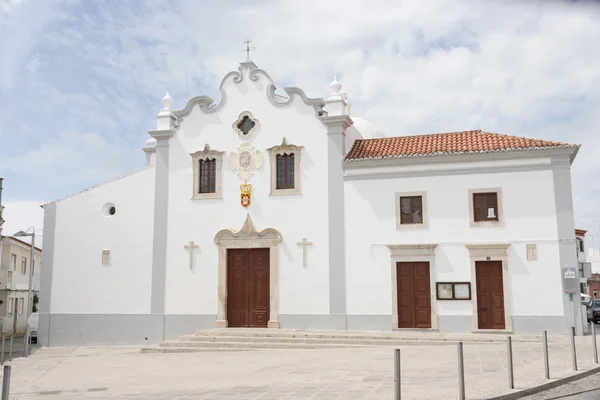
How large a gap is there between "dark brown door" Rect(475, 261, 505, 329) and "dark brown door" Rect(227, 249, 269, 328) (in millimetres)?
7065

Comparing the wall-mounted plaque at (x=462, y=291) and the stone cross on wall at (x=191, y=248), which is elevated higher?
the stone cross on wall at (x=191, y=248)

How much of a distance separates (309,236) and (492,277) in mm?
6064

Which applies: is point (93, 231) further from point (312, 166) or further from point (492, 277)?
point (492, 277)

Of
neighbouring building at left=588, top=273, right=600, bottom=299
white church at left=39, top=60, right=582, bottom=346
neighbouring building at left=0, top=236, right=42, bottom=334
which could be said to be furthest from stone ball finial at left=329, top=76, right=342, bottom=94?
neighbouring building at left=588, top=273, right=600, bottom=299

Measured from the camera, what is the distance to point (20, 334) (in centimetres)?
3675

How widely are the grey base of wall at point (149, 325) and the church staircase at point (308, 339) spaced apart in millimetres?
563

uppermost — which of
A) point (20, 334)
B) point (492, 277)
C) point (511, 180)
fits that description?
point (511, 180)

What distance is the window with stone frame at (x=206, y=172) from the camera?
72.2ft

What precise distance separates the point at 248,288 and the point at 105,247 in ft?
18.7

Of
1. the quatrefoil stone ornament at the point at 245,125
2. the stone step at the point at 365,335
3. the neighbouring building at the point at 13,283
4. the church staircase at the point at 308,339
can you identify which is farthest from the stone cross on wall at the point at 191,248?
the neighbouring building at the point at 13,283

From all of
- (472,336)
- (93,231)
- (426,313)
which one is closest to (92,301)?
(93,231)

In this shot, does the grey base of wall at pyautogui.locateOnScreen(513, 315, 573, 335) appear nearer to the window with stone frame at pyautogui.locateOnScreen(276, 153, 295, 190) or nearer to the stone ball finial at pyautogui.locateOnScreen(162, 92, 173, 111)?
the window with stone frame at pyautogui.locateOnScreen(276, 153, 295, 190)

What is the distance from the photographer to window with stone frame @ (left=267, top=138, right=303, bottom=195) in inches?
837

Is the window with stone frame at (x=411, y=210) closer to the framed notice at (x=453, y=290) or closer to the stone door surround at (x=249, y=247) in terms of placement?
the framed notice at (x=453, y=290)
